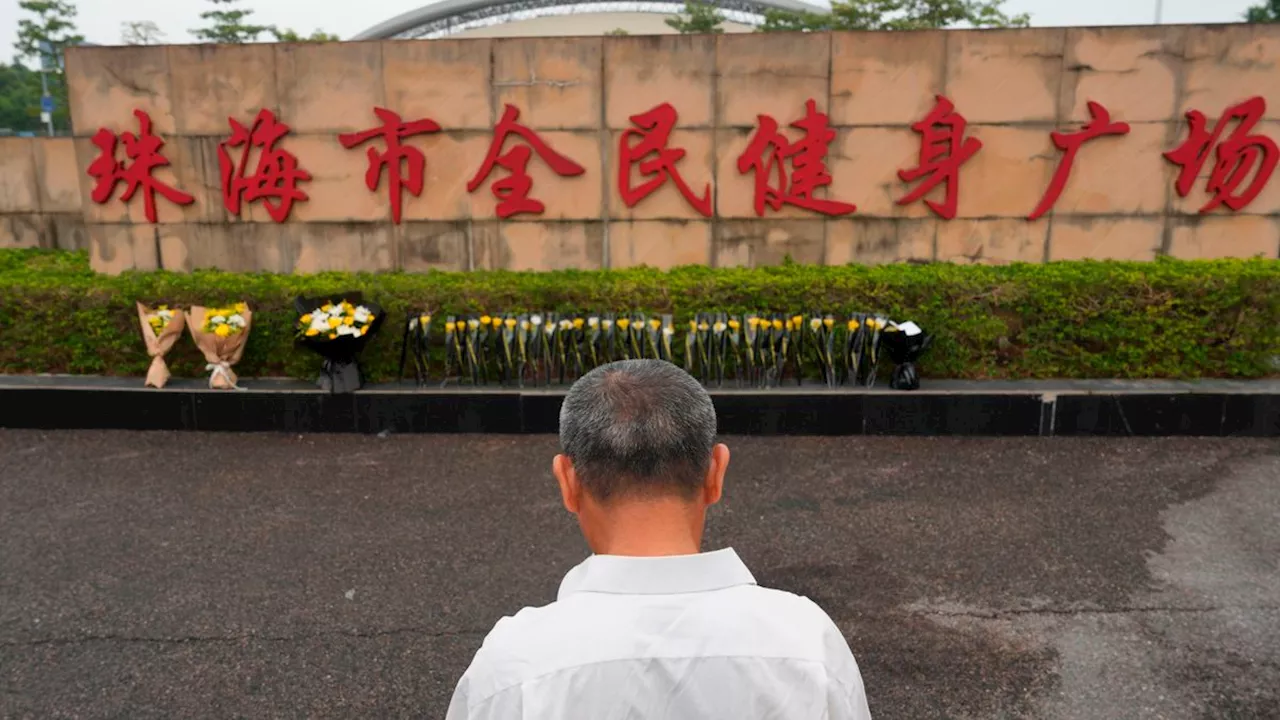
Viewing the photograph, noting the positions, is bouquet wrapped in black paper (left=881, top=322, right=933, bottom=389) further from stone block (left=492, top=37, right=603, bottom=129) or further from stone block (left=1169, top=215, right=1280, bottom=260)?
stone block (left=492, top=37, right=603, bottom=129)

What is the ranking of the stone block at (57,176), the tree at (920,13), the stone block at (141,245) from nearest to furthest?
the stone block at (141,245)
the stone block at (57,176)
the tree at (920,13)

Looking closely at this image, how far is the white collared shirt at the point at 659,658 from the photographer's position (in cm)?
116

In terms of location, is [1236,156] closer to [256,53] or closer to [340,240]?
[340,240]

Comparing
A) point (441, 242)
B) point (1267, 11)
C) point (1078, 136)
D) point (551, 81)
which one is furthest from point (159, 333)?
point (1267, 11)

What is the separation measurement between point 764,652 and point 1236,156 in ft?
26.8

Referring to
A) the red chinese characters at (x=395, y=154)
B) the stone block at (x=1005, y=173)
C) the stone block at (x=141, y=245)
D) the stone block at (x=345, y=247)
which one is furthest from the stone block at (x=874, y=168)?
the stone block at (x=141, y=245)

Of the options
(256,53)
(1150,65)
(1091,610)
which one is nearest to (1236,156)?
(1150,65)

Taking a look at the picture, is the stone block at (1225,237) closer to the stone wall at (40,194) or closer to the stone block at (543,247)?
the stone block at (543,247)

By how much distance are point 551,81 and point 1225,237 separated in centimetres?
577

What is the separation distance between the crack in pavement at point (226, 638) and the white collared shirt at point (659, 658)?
2.70 m

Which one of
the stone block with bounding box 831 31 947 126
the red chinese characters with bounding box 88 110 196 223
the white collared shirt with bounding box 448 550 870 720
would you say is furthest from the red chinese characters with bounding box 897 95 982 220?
the white collared shirt with bounding box 448 550 870 720

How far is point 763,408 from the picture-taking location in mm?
6461

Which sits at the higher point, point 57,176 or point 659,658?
point 57,176

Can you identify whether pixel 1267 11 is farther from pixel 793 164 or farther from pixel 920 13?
pixel 793 164
